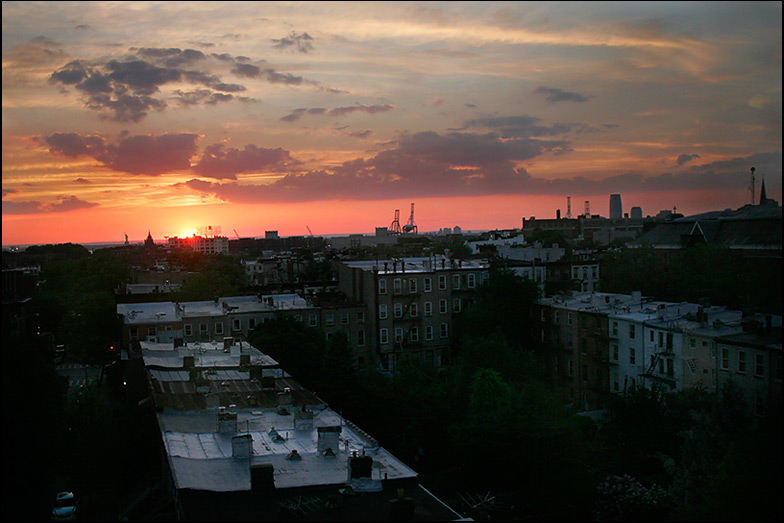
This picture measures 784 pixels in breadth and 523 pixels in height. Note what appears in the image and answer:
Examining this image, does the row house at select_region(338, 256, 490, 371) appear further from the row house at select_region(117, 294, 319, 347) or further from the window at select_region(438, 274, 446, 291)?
the row house at select_region(117, 294, 319, 347)

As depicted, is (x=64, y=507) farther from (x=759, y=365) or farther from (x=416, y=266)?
(x=416, y=266)

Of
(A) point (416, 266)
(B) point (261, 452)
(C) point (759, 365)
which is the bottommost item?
(B) point (261, 452)

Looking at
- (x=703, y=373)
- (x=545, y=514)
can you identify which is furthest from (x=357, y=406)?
(x=703, y=373)

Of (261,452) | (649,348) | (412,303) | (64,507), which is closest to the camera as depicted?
(261,452)

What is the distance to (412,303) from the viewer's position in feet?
168

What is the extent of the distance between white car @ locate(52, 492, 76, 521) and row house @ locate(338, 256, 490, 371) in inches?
952

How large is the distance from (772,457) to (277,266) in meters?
94.9

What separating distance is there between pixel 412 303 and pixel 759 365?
27.2 metres

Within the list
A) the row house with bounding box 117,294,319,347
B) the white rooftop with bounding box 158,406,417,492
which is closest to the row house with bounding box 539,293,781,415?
the white rooftop with bounding box 158,406,417,492

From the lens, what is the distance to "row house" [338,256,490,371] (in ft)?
164

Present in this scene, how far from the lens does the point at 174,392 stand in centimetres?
2491

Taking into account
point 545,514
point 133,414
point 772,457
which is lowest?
point 545,514

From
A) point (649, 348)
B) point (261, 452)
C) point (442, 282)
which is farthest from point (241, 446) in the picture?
point (442, 282)

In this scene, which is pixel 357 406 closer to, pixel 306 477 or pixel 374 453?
pixel 374 453
